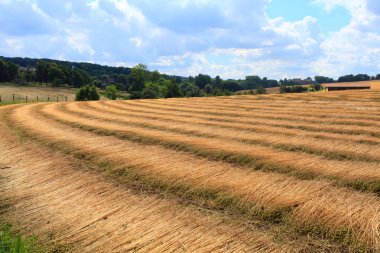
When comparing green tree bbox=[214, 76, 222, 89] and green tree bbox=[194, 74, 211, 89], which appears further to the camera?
green tree bbox=[194, 74, 211, 89]

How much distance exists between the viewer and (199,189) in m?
9.19

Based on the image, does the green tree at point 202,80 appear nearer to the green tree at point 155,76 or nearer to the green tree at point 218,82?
the green tree at point 218,82

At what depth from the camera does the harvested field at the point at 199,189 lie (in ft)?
23.0

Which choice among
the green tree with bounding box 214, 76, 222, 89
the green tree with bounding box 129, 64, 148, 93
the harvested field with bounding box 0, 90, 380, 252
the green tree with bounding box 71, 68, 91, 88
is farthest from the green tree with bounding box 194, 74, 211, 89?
the harvested field with bounding box 0, 90, 380, 252

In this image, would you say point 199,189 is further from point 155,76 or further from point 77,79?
point 155,76

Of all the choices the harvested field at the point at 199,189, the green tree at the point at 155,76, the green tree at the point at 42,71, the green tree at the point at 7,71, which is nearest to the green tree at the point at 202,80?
the green tree at the point at 155,76

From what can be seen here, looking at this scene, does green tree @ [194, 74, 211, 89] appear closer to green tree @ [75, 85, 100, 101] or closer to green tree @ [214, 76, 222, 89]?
green tree @ [214, 76, 222, 89]

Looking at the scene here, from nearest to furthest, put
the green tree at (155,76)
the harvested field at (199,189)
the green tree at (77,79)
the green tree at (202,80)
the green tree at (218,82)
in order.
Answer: the harvested field at (199,189) < the green tree at (77,79) < the green tree at (155,76) < the green tree at (218,82) < the green tree at (202,80)

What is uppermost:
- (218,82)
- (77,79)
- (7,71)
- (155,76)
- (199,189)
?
(155,76)

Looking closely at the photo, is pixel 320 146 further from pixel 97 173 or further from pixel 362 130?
pixel 97 173

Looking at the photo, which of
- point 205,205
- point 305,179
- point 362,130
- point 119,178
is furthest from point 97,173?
point 362,130

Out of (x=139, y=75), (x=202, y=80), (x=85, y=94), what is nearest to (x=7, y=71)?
(x=139, y=75)

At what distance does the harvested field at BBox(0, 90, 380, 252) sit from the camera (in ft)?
23.0

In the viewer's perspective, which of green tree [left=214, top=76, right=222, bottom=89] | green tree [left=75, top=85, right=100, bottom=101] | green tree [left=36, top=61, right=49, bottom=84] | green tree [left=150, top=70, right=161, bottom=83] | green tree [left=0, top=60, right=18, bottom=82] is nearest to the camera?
green tree [left=75, top=85, right=100, bottom=101]
